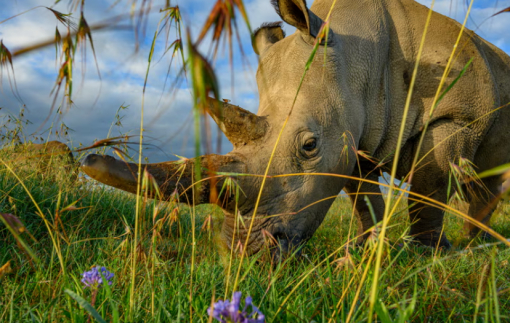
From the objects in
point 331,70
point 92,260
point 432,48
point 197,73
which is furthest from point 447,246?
point 197,73

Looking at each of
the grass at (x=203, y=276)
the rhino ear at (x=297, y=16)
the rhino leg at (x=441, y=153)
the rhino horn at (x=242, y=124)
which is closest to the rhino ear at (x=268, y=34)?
the rhino ear at (x=297, y=16)

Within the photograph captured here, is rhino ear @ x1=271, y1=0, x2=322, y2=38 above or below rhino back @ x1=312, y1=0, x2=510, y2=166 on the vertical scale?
above

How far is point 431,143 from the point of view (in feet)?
12.0

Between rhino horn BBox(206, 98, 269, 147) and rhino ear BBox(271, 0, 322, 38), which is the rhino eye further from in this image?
rhino ear BBox(271, 0, 322, 38)

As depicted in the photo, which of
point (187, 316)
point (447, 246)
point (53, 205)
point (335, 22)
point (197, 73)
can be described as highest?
point (53, 205)

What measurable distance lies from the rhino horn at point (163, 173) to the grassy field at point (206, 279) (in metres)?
0.17

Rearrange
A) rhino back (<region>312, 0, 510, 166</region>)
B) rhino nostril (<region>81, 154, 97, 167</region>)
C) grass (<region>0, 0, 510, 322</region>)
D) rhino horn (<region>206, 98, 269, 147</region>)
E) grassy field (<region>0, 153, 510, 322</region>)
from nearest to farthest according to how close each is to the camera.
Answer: grass (<region>0, 0, 510, 322</region>)
grassy field (<region>0, 153, 510, 322</region>)
rhino nostril (<region>81, 154, 97, 167</region>)
rhino horn (<region>206, 98, 269, 147</region>)
rhino back (<region>312, 0, 510, 166</region>)

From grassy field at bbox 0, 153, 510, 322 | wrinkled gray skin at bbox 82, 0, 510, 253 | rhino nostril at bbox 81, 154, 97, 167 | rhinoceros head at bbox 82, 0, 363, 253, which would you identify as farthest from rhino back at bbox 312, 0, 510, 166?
rhino nostril at bbox 81, 154, 97, 167

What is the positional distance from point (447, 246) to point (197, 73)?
14.0 feet

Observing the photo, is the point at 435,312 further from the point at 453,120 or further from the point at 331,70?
the point at 453,120

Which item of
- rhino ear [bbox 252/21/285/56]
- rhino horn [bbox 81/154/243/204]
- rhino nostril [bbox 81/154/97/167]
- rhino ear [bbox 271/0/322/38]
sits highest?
rhino ear [bbox 252/21/285/56]

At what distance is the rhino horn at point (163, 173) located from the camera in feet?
6.59

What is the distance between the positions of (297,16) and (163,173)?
174 cm

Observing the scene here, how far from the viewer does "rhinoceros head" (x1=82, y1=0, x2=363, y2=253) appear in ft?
9.05
